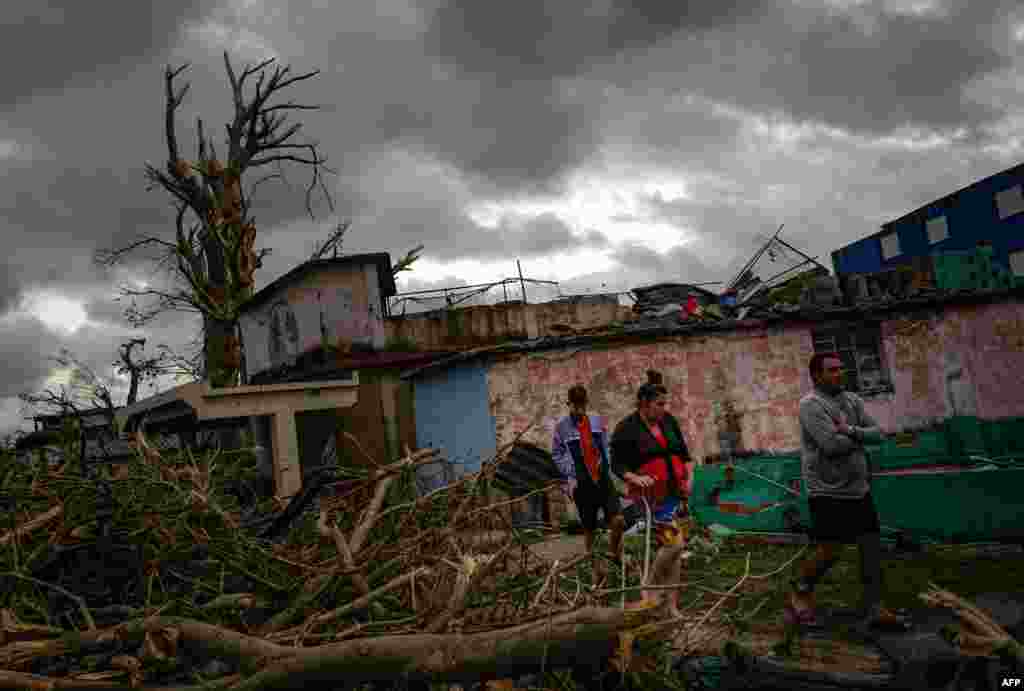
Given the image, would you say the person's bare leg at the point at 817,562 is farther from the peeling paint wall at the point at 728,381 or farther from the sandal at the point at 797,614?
the peeling paint wall at the point at 728,381

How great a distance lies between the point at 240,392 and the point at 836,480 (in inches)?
475

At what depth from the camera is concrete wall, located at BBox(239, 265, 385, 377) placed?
68.5 feet

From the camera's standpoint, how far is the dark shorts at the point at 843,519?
480 cm

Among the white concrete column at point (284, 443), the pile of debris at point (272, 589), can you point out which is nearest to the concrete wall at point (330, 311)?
the white concrete column at point (284, 443)

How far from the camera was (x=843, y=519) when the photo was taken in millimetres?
4836

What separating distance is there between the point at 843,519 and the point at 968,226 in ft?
108

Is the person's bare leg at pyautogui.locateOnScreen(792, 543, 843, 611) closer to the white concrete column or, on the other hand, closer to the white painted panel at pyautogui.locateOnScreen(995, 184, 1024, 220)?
the white concrete column

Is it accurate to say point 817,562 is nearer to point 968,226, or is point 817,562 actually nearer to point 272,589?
point 272,589

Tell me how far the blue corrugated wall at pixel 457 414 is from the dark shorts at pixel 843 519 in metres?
9.80

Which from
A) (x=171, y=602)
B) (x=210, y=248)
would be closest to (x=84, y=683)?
(x=171, y=602)

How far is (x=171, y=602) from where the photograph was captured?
259 centimetres

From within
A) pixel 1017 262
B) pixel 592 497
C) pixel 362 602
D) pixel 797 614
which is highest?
pixel 1017 262

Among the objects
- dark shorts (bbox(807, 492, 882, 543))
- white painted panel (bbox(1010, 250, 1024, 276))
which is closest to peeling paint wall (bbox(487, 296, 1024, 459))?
dark shorts (bbox(807, 492, 882, 543))

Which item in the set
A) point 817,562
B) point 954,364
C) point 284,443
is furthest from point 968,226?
point 817,562
